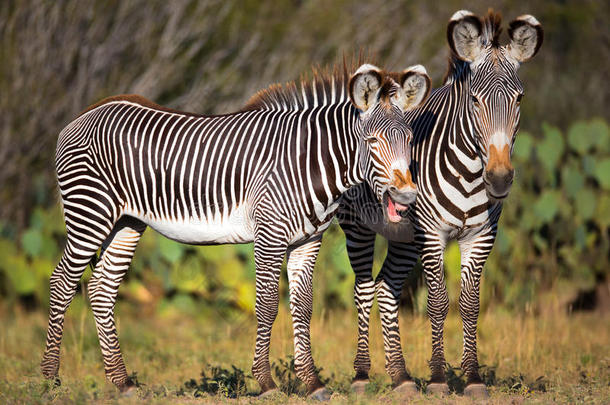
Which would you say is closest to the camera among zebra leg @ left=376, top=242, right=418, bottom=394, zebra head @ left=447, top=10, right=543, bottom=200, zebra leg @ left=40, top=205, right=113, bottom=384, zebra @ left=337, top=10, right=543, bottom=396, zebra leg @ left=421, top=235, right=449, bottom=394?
zebra head @ left=447, top=10, right=543, bottom=200

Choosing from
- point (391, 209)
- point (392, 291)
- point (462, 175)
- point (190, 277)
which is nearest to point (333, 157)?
point (391, 209)

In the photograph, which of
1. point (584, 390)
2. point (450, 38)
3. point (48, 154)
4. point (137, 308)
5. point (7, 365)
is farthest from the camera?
point (48, 154)

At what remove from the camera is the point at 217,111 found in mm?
13180

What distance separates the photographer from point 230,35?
14.5 meters

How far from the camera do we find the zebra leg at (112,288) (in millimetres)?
6676

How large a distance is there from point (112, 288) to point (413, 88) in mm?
3140

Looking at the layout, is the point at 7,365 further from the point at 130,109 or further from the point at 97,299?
the point at 130,109

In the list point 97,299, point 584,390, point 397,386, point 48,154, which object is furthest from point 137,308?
point 584,390

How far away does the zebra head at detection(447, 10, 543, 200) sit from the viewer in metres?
5.65

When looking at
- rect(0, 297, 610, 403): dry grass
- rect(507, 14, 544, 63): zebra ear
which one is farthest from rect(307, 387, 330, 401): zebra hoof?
rect(507, 14, 544, 63): zebra ear

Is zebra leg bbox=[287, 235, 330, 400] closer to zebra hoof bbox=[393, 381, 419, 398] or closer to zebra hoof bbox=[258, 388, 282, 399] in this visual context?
zebra hoof bbox=[258, 388, 282, 399]

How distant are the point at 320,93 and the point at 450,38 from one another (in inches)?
48.2

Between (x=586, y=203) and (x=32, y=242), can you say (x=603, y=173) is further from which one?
(x=32, y=242)

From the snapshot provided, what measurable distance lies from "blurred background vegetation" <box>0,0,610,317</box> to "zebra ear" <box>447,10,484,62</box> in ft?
11.6
